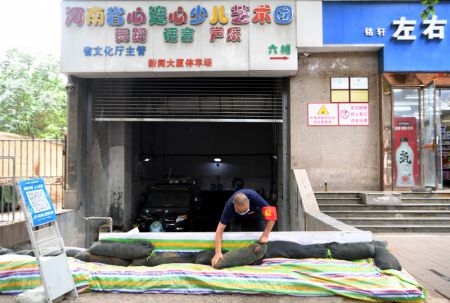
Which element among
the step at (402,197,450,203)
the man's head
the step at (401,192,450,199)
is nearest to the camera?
the man's head

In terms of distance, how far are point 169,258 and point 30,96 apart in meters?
24.1

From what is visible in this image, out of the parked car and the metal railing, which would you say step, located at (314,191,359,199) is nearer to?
the parked car

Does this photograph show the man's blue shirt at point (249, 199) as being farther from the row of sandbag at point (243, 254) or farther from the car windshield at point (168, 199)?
the car windshield at point (168, 199)

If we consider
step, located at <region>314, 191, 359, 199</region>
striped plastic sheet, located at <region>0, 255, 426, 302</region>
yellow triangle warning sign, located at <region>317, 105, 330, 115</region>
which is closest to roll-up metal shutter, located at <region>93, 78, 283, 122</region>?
yellow triangle warning sign, located at <region>317, 105, 330, 115</region>

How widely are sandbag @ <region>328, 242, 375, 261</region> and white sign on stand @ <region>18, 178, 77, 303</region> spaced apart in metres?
3.31

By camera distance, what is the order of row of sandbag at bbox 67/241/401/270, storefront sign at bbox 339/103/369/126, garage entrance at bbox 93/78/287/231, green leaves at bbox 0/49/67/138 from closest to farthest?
row of sandbag at bbox 67/241/401/270 < storefront sign at bbox 339/103/369/126 < garage entrance at bbox 93/78/287/231 < green leaves at bbox 0/49/67/138

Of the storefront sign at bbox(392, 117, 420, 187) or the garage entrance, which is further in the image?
the garage entrance

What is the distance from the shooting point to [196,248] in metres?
5.36

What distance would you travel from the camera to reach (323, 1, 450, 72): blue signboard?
1150 cm

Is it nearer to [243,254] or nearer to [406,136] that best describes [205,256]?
[243,254]

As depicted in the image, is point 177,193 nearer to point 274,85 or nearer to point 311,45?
point 274,85

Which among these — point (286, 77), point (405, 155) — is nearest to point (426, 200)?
point (405, 155)

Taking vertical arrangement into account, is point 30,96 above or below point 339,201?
above

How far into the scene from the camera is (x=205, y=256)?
5074 millimetres
